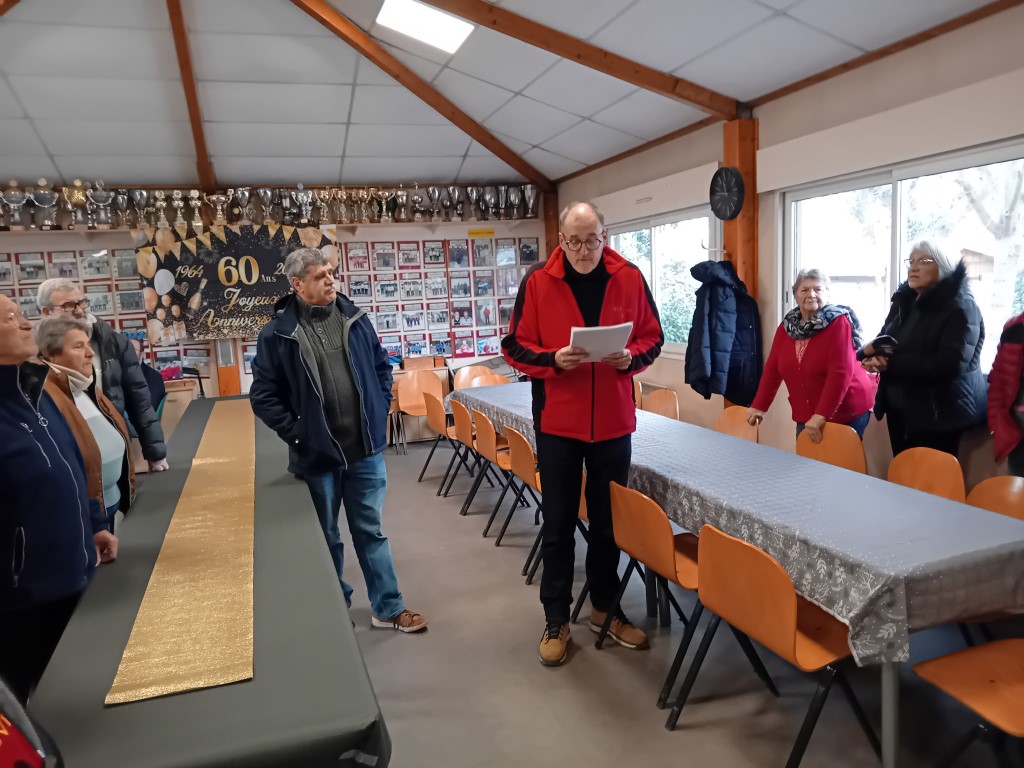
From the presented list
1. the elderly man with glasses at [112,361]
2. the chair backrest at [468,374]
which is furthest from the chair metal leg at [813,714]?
the chair backrest at [468,374]

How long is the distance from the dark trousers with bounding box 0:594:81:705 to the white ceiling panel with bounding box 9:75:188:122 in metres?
4.17

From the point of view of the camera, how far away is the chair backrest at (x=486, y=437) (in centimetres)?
387

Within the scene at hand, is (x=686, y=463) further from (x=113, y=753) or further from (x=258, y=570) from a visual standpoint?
(x=113, y=753)

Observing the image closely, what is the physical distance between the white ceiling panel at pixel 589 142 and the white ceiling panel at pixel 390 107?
951mm

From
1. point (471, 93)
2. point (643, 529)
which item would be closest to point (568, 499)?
point (643, 529)

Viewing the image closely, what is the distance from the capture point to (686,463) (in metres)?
2.62

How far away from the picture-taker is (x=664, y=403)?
409 cm

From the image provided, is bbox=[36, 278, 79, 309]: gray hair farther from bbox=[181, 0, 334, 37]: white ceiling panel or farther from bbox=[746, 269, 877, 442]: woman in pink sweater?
bbox=[746, 269, 877, 442]: woman in pink sweater

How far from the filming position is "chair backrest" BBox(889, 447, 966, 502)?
2.33 metres

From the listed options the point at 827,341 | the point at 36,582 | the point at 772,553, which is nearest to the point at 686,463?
the point at 772,553

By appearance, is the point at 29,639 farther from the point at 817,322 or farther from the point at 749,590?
the point at 817,322

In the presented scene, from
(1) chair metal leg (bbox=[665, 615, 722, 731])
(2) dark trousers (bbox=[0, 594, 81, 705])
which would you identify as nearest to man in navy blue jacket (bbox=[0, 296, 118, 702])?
(2) dark trousers (bbox=[0, 594, 81, 705])

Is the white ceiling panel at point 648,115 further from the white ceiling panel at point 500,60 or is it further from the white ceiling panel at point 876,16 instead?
the white ceiling panel at point 876,16

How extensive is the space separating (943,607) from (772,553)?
0.43 m
